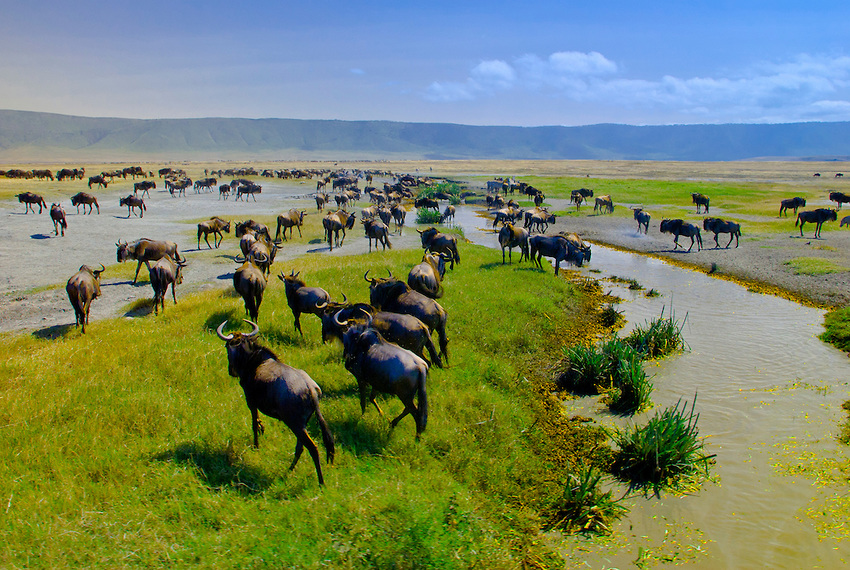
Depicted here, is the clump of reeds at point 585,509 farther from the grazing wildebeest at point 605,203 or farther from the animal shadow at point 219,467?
the grazing wildebeest at point 605,203

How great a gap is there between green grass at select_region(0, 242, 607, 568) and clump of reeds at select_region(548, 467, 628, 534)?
0.75 feet

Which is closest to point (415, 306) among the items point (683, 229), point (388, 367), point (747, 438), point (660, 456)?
point (388, 367)

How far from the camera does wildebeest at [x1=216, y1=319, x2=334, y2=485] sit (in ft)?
18.6

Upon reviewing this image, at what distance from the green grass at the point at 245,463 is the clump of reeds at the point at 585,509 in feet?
0.75

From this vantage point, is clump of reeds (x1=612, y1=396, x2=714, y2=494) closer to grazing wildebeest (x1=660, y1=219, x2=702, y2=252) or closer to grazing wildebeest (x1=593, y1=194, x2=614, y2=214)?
grazing wildebeest (x1=660, y1=219, x2=702, y2=252)

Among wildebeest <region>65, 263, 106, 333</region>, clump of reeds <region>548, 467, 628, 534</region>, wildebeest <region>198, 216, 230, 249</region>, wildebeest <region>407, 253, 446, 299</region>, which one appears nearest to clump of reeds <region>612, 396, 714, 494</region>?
clump of reeds <region>548, 467, 628, 534</region>

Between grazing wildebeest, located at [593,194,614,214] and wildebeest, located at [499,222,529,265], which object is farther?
grazing wildebeest, located at [593,194,614,214]

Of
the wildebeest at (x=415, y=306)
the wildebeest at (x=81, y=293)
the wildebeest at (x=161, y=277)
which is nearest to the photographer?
the wildebeest at (x=415, y=306)

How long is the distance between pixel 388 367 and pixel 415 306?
8.89 feet

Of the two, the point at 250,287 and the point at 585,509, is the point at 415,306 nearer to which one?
the point at 250,287

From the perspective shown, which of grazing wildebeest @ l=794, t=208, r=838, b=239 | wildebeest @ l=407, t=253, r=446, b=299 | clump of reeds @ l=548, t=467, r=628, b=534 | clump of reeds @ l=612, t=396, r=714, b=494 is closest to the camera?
clump of reeds @ l=548, t=467, r=628, b=534

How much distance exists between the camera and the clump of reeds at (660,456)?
684 cm

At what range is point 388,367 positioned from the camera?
21.6 ft

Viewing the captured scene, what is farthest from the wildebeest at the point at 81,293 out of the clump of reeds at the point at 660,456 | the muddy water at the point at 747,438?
the clump of reeds at the point at 660,456
